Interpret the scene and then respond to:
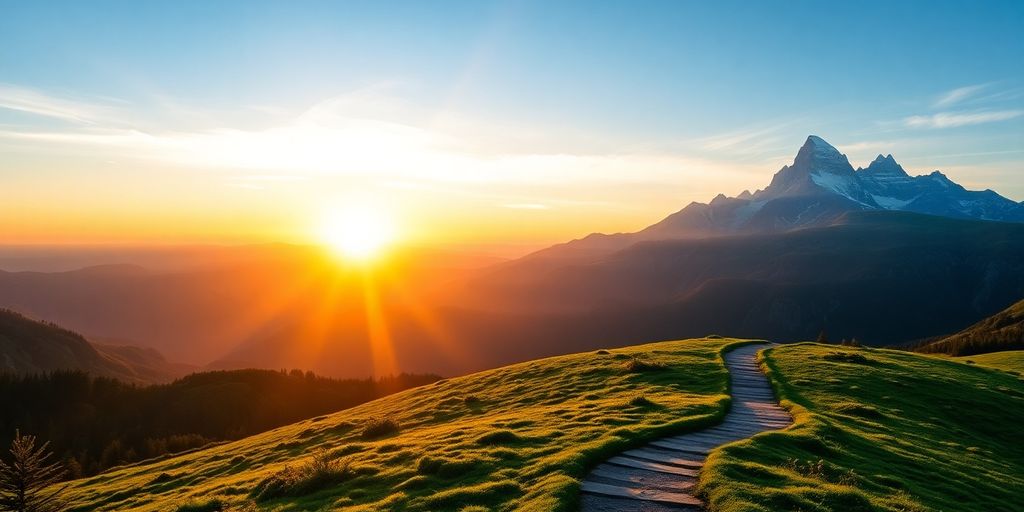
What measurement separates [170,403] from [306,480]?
188351 millimetres

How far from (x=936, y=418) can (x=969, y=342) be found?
433ft

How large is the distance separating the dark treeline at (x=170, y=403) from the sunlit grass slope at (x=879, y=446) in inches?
5581

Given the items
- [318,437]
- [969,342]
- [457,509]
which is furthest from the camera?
[969,342]

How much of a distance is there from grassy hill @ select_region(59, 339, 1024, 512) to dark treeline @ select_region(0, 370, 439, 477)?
395 ft

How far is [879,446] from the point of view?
2581cm

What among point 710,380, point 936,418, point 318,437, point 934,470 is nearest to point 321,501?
point 318,437

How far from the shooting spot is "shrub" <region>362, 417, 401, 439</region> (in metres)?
39.2

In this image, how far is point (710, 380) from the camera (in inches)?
1629

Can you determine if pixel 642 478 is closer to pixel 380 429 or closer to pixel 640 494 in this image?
pixel 640 494

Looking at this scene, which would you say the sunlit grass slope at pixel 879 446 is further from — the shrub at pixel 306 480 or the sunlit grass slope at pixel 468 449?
the shrub at pixel 306 480

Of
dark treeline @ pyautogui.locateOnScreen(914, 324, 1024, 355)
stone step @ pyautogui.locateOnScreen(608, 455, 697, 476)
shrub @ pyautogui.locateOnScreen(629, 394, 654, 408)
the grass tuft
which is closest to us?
stone step @ pyautogui.locateOnScreen(608, 455, 697, 476)

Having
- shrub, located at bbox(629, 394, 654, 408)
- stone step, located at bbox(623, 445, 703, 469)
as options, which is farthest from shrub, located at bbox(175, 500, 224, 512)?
shrub, located at bbox(629, 394, 654, 408)

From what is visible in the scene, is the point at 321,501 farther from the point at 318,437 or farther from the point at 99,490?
the point at 99,490

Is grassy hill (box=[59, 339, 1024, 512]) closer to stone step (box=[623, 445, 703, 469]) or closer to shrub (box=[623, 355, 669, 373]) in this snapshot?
shrub (box=[623, 355, 669, 373])
